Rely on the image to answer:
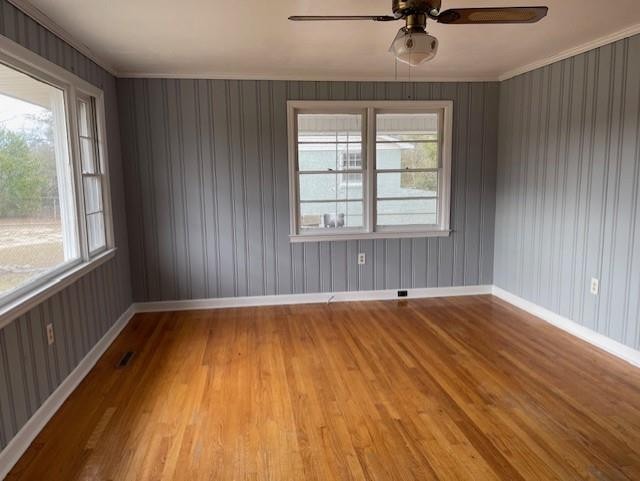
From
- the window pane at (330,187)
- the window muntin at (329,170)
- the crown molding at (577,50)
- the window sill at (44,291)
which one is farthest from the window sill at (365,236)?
the window sill at (44,291)

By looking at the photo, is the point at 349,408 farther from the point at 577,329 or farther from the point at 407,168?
the point at 407,168

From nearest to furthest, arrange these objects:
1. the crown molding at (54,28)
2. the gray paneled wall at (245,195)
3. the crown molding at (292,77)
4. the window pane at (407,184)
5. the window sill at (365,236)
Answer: the crown molding at (54,28)
the crown molding at (292,77)
the gray paneled wall at (245,195)
the window sill at (365,236)
the window pane at (407,184)

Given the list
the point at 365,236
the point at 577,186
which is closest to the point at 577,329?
the point at 577,186

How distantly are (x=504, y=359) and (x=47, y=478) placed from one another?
2.85 m

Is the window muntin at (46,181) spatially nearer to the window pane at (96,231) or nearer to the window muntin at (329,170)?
the window pane at (96,231)

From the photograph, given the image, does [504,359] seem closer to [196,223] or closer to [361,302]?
[361,302]

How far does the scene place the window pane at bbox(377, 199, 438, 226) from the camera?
473cm

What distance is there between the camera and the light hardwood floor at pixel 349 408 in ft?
6.77

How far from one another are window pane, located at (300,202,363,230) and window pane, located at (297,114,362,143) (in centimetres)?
67

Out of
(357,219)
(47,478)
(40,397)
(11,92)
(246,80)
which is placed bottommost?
(47,478)

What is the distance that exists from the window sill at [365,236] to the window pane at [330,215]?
13 centimetres

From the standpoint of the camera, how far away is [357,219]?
472 centimetres

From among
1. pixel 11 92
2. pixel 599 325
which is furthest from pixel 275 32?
pixel 599 325

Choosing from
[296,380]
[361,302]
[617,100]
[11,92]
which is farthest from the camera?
[361,302]
